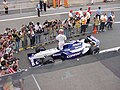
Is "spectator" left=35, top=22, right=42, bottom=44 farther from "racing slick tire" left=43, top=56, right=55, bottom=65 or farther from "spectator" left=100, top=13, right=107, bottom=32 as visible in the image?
"spectator" left=100, top=13, right=107, bottom=32

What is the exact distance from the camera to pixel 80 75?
984cm

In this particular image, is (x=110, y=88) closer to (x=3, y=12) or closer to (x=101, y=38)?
(x=101, y=38)

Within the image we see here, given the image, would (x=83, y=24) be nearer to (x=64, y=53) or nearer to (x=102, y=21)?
(x=102, y=21)

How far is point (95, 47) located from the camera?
43.4 ft

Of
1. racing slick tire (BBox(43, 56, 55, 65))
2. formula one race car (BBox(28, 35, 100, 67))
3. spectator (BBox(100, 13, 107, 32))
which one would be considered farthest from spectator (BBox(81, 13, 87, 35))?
racing slick tire (BBox(43, 56, 55, 65))

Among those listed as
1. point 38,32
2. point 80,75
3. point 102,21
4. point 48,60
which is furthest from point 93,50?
point 102,21

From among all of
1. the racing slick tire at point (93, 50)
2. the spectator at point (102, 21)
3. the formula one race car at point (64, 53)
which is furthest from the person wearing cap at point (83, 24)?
the racing slick tire at point (93, 50)

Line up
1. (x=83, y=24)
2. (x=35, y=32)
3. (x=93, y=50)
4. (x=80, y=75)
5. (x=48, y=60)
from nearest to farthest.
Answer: (x=80, y=75) < (x=48, y=60) < (x=93, y=50) < (x=35, y=32) < (x=83, y=24)

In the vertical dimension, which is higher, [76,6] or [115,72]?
[76,6]

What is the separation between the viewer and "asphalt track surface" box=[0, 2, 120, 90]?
8.82 metres

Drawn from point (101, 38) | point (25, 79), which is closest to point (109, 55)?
point (25, 79)

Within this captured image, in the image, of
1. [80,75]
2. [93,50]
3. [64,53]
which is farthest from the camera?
[93,50]

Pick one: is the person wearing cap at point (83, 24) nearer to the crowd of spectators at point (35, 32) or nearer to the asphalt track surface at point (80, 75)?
the crowd of spectators at point (35, 32)

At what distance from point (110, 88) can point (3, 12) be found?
14252 millimetres
